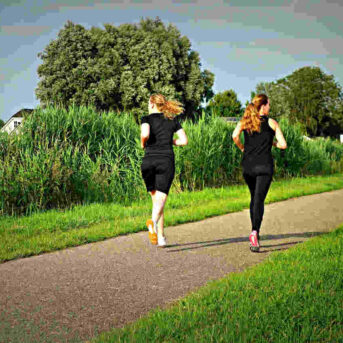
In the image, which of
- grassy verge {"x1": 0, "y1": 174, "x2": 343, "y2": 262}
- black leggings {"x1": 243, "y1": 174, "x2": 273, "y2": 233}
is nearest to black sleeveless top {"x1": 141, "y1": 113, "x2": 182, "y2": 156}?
black leggings {"x1": 243, "y1": 174, "x2": 273, "y2": 233}

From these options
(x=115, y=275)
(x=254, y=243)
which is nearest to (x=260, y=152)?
(x=254, y=243)

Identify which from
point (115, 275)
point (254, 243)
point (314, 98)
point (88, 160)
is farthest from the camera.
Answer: point (314, 98)

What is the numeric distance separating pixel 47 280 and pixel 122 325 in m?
1.42

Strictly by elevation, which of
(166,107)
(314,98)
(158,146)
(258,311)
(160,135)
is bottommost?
(258,311)

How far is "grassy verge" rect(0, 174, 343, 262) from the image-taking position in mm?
5902

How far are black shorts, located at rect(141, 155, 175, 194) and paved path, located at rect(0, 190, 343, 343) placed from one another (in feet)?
2.87

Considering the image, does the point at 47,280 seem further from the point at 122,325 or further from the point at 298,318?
the point at 298,318

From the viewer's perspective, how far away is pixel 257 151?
18.7ft

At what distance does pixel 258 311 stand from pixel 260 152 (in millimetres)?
2727

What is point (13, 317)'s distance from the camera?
335cm

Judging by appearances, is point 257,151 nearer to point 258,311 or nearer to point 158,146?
point 158,146

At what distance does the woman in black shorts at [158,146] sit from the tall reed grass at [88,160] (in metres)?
3.78

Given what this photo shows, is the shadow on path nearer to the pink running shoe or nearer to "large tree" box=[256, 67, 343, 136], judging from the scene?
the pink running shoe

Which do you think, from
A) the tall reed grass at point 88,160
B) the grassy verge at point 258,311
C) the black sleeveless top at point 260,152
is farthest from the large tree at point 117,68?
the grassy verge at point 258,311
